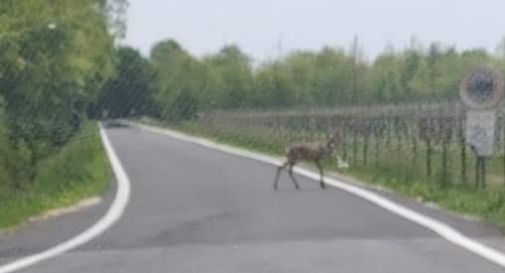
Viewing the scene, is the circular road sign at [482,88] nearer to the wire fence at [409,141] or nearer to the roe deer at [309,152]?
the wire fence at [409,141]

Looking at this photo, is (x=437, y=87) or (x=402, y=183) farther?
(x=437, y=87)

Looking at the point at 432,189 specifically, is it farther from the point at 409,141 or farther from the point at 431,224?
the point at 409,141

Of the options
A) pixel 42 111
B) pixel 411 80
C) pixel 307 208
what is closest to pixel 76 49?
pixel 42 111

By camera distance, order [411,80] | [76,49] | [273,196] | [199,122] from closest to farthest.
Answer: [273,196] → [76,49] → [411,80] → [199,122]

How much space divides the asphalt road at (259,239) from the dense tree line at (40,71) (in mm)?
6687

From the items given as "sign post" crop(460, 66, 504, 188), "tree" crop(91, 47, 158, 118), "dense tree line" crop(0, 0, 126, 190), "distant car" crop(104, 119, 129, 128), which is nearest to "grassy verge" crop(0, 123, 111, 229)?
"dense tree line" crop(0, 0, 126, 190)

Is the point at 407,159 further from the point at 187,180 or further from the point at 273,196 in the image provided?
the point at 273,196

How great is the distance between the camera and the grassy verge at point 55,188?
19806mm

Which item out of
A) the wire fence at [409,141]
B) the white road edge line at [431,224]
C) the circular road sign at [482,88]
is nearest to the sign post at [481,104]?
the circular road sign at [482,88]

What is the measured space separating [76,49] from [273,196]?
2375 centimetres

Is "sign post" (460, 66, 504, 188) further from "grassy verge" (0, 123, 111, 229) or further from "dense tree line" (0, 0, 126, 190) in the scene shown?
"dense tree line" (0, 0, 126, 190)

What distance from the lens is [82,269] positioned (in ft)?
39.2

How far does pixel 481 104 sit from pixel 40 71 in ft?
75.2

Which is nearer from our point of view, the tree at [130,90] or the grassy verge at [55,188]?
the grassy verge at [55,188]
